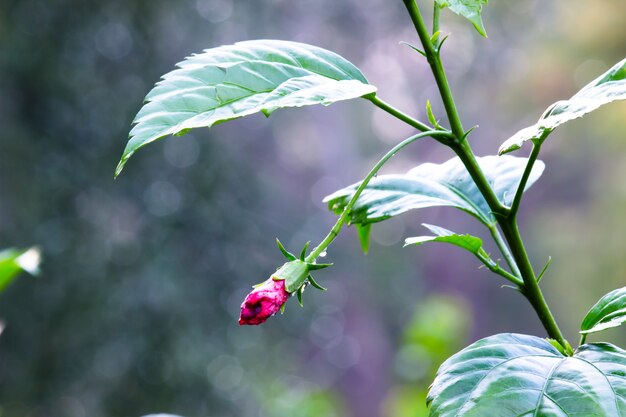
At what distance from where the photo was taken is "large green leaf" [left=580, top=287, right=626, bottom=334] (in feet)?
1.68

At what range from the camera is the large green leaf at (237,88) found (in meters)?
0.47

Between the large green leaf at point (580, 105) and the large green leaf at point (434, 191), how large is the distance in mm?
104

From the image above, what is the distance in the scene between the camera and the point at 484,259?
1.82 ft

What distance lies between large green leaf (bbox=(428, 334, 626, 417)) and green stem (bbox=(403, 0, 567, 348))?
0.14 feet

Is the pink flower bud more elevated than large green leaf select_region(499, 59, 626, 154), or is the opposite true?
large green leaf select_region(499, 59, 626, 154)

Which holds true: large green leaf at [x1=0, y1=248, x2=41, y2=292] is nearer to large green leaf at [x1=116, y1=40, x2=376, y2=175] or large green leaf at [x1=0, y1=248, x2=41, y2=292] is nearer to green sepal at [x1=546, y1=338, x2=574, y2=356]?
large green leaf at [x1=116, y1=40, x2=376, y2=175]

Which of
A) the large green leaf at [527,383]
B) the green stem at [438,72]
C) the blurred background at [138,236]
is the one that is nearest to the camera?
the large green leaf at [527,383]

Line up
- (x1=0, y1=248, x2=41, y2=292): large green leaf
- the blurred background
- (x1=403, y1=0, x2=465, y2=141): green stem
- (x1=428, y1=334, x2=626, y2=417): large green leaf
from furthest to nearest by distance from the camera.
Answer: the blurred background < (x1=0, y1=248, x2=41, y2=292): large green leaf < (x1=403, y1=0, x2=465, y2=141): green stem < (x1=428, y1=334, x2=626, y2=417): large green leaf

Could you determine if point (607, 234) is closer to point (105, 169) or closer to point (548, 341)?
point (105, 169)

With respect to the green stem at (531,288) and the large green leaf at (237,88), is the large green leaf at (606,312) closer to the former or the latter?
the green stem at (531,288)

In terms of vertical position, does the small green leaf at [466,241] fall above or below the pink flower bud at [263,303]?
above

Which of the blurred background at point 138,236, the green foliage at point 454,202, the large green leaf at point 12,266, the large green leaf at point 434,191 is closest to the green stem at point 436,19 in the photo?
the green foliage at point 454,202

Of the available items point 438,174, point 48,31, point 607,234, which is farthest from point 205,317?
point 607,234

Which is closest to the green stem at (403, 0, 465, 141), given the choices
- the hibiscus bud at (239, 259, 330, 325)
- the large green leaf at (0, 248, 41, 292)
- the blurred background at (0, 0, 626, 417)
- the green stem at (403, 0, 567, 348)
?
the green stem at (403, 0, 567, 348)
